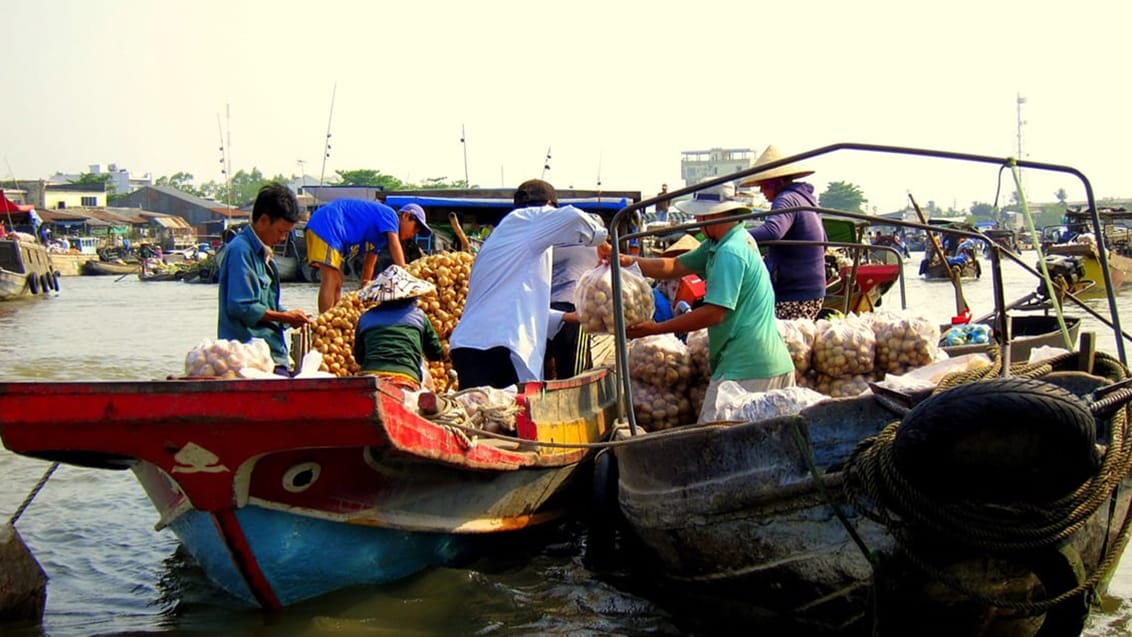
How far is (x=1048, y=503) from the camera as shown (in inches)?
118

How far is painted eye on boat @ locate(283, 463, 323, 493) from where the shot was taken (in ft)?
12.5

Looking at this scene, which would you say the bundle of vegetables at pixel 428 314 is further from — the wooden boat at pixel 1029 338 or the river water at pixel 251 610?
the wooden boat at pixel 1029 338

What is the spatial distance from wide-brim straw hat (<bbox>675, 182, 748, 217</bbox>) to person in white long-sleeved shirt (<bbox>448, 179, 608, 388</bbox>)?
0.41 m

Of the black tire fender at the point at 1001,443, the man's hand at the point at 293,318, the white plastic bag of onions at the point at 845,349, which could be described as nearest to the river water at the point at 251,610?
the white plastic bag of onions at the point at 845,349

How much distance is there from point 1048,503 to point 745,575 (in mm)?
1111

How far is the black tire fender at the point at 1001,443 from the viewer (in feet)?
9.28

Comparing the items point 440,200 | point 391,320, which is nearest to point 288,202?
point 391,320

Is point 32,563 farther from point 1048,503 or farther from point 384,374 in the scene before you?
point 1048,503

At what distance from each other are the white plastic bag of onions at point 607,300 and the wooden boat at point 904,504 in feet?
2.01

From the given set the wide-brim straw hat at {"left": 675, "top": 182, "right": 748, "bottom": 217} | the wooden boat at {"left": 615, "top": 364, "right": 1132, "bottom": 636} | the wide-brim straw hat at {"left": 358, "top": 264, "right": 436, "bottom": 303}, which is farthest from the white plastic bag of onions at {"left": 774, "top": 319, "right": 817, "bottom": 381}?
the wide-brim straw hat at {"left": 358, "top": 264, "right": 436, "bottom": 303}

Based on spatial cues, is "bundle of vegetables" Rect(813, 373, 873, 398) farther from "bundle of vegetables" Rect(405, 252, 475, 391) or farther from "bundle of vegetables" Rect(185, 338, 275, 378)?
"bundle of vegetables" Rect(185, 338, 275, 378)

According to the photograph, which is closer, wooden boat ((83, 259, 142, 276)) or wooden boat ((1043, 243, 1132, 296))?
wooden boat ((1043, 243, 1132, 296))

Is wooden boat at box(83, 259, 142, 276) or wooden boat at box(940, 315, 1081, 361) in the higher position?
wooden boat at box(940, 315, 1081, 361)

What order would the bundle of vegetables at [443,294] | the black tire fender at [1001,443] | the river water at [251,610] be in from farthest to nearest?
the bundle of vegetables at [443,294]
the river water at [251,610]
the black tire fender at [1001,443]
